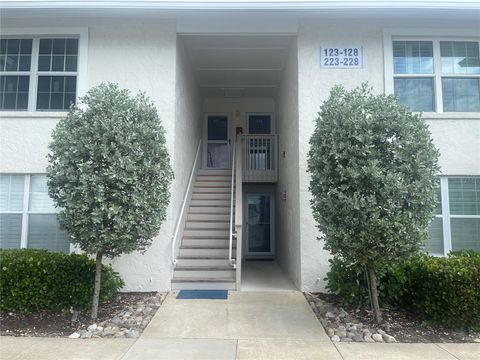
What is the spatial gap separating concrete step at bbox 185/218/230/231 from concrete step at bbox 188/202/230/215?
34cm

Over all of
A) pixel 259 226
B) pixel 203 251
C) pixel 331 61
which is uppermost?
pixel 331 61

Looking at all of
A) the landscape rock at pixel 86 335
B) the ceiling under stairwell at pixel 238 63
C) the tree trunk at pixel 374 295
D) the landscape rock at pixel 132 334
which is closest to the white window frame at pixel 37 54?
the ceiling under stairwell at pixel 238 63

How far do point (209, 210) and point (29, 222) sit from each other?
371 centimetres

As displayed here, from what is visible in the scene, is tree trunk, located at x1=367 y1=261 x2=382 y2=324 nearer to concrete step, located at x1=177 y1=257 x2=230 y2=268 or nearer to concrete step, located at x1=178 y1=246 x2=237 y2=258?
concrete step, located at x1=177 y1=257 x2=230 y2=268

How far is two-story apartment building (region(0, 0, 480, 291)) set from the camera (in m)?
6.79

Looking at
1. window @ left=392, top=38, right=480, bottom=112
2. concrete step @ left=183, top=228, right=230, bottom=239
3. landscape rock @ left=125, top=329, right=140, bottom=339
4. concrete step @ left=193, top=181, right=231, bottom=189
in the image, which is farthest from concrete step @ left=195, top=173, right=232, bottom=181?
landscape rock @ left=125, top=329, right=140, bottom=339

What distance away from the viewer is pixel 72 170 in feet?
16.2

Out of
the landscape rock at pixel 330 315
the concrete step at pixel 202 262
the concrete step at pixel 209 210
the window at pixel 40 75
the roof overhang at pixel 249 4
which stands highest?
the roof overhang at pixel 249 4

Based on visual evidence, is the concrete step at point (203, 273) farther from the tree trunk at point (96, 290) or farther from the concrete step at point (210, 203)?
the concrete step at point (210, 203)

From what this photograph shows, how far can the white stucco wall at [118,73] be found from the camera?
7.08 metres

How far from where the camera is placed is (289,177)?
8086 millimetres

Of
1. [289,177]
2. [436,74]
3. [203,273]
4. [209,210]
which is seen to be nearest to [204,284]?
[203,273]

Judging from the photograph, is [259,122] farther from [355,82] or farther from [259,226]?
[355,82]

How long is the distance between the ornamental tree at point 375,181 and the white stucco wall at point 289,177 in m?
2.06
